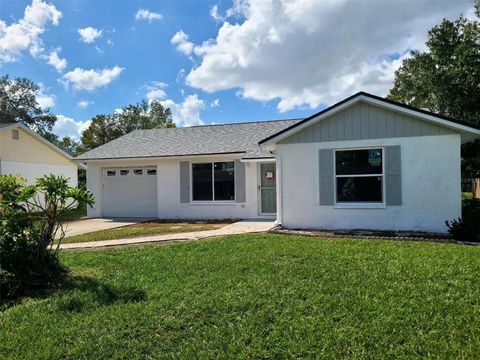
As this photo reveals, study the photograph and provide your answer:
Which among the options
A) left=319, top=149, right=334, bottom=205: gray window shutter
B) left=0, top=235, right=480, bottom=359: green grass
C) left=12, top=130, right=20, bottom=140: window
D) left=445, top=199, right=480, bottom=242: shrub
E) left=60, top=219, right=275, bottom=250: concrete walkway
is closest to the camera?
left=0, top=235, right=480, bottom=359: green grass

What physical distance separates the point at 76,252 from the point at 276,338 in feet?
21.7

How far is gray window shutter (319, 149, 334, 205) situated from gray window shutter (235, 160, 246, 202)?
14.5 ft

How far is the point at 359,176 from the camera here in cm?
1034

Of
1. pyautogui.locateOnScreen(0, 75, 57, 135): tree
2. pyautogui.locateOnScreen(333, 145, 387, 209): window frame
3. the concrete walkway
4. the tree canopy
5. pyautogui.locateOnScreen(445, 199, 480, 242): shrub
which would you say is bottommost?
the concrete walkway

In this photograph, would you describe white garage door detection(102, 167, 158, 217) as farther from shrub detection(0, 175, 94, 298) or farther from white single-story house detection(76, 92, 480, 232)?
shrub detection(0, 175, 94, 298)

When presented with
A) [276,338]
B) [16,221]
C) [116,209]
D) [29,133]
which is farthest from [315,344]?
[29,133]

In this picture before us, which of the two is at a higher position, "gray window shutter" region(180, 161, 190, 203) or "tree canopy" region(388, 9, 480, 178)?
"tree canopy" region(388, 9, 480, 178)

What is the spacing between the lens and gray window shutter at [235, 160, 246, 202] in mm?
14352

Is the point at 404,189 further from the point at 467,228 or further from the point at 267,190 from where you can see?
the point at 267,190

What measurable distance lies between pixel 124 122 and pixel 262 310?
45.3m

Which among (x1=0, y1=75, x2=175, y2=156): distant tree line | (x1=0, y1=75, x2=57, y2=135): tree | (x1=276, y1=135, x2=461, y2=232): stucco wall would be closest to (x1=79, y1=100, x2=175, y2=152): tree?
(x1=0, y1=75, x2=175, y2=156): distant tree line

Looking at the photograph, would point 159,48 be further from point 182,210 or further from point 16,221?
point 16,221

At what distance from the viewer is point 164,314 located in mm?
4258

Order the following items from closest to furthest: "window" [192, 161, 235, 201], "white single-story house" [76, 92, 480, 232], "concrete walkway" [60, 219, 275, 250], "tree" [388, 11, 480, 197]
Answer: "concrete walkway" [60, 219, 275, 250] < "white single-story house" [76, 92, 480, 232] < "window" [192, 161, 235, 201] < "tree" [388, 11, 480, 197]
